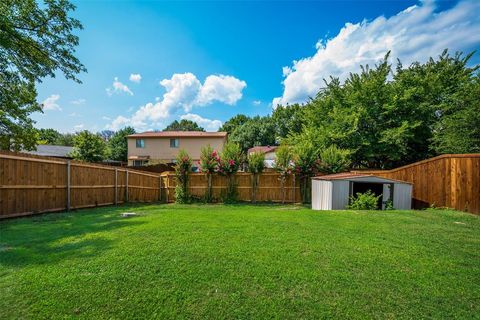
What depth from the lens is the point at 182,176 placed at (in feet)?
42.2

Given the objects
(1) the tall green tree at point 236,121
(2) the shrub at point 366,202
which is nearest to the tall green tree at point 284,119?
(1) the tall green tree at point 236,121

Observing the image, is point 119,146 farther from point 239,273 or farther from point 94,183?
point 239,273

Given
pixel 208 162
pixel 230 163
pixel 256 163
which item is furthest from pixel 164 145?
pixel 256 163

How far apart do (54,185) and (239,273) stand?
307 inches

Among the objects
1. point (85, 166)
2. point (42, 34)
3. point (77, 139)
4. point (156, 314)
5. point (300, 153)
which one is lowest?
point (156, 314)

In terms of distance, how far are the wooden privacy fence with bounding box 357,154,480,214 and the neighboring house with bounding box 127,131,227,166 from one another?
22728 mm

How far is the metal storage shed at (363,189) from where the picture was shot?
29.5 ft

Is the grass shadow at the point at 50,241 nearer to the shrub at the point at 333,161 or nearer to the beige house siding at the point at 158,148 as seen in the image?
the shrub at the point at 333,161

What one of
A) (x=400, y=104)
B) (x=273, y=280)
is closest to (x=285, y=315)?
(x=273, y=280)

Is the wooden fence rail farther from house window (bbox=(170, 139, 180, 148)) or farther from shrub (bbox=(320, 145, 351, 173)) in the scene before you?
house window (bbox=(170, 139, 180, 148))

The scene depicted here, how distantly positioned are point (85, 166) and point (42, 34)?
5.86 meters

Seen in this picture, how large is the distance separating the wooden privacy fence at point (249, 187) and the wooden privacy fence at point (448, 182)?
18.1 feet

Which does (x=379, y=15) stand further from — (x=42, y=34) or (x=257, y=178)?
(x=42, y=34)

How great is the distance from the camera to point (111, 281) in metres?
2.74
